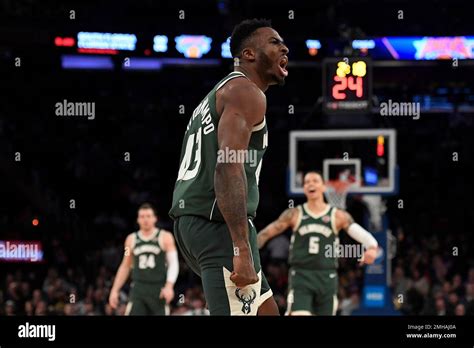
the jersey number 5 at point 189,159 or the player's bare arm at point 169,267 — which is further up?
the jersey number 5 at point 189,159

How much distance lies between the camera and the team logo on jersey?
4785 millimetres

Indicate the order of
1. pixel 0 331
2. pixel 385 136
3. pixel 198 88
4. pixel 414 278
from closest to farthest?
pixel 0 331, pixel 385 136, pixel 414 278, pixel 198 88

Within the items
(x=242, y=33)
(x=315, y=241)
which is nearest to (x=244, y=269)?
(x=242, y=33)

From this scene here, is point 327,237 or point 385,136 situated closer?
point 327,237

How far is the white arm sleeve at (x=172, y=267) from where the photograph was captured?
1091cm

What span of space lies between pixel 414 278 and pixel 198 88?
627 centimetres

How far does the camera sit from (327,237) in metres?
10.6

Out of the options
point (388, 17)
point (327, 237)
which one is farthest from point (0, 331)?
point (388, 17)

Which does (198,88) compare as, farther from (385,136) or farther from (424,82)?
(385,136)

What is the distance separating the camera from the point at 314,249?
10578 millimetres

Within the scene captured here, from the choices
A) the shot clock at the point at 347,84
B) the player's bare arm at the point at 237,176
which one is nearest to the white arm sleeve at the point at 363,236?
the shot clock at the point at 347,84

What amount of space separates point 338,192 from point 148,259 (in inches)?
156

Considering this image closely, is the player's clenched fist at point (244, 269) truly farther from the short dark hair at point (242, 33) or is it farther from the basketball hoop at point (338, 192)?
the basketball hoop at point (338, 192)

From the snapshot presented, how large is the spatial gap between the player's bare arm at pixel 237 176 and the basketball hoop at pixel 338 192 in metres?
9.54
